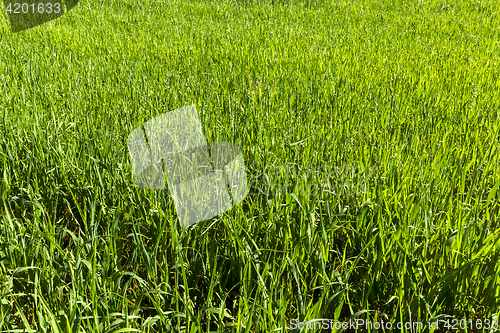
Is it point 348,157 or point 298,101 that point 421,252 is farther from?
point 298,101

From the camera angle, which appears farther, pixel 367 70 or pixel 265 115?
pixel 367 70

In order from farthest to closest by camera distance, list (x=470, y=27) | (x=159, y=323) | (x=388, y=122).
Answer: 1. (x=470, y=27)
2. (x=388, y=122)
3. (x=159, y=323)

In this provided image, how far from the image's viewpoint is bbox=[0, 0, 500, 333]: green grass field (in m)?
1.07

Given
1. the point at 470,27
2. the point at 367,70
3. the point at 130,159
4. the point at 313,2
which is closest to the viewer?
the point at 130,159

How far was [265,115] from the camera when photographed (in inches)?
92.7

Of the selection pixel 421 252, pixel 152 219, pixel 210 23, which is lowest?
pixel 421 252

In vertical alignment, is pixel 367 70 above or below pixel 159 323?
above

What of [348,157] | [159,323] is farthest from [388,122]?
[159,323]

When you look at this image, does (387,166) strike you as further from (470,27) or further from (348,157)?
(470,27)

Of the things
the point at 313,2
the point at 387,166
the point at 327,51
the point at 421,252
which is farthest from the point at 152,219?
the point at 313,2

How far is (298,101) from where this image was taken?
105 inches

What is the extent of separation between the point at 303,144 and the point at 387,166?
18.9 inches

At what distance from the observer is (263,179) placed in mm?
1594

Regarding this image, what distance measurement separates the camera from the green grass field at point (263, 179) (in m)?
1.07
